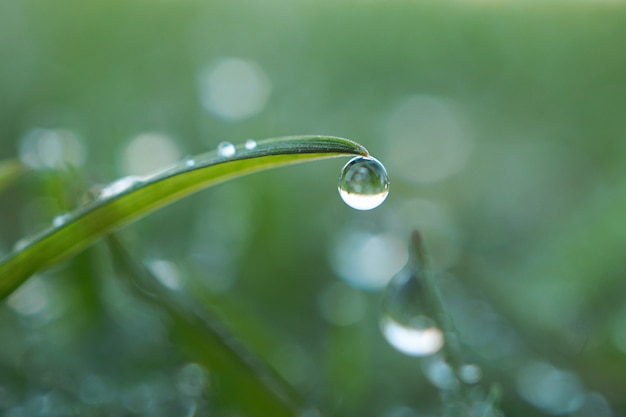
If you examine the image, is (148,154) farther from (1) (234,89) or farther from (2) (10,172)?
(2) (10,172)

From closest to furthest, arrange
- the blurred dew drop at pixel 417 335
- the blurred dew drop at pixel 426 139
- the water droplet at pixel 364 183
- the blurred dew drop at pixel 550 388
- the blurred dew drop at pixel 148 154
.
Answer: the water droplet at pixel 364 183, the blurred dew drop at pixel 417 335, the blurred dew drop at pixel 550 388, the blurred dew drop at pixel 148 154, the blurred dew drop at pixel 426 139

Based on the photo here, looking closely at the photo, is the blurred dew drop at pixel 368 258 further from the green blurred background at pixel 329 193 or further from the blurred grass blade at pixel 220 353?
the blurred grass blade at pixel 220 353

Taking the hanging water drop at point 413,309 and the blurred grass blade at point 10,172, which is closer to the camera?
the hanging water drop at point 413,309

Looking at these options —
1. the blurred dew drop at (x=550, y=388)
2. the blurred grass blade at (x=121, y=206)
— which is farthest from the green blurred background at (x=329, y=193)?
the blurred grass blade at (x=121, y=206)

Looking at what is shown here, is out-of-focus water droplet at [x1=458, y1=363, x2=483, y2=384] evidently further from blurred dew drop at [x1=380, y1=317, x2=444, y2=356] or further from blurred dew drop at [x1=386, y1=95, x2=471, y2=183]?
blurred dew drop at [x1=386, y1=95, x2=471, y2=183]

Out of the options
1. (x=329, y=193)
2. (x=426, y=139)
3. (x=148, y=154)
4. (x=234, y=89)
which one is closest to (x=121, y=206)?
(x=148, y=154)
